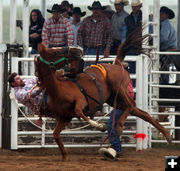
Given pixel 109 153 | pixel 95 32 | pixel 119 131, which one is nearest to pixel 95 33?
pixel 95 32

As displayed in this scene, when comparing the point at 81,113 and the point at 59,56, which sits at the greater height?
the point at 59,56

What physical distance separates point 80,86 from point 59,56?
76cm

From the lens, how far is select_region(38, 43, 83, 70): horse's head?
7.96 metres

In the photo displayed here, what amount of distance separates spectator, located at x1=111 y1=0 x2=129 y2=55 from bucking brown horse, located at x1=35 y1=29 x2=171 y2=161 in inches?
77.2

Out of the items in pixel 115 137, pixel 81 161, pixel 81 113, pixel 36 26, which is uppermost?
pixel 36 26

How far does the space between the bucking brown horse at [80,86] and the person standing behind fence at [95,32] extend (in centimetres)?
169

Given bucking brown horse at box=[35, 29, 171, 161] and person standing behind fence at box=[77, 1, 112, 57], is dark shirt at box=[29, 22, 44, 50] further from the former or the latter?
bucking brown horse at box=[35, 29, 171, 161]

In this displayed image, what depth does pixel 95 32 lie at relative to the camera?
11102 millimetres

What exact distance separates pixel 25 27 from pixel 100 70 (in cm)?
249

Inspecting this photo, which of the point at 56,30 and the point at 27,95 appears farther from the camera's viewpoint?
the point at 56,30

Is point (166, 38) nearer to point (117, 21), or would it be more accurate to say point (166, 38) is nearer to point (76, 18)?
point (117, 21)

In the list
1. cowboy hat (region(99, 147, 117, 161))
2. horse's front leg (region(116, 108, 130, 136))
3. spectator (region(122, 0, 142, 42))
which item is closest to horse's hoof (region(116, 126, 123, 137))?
horse's front leg (region(116, 108, 130, 136))

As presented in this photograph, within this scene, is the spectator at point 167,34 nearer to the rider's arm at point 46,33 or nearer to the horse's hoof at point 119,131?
the rider's arm at point 46,33

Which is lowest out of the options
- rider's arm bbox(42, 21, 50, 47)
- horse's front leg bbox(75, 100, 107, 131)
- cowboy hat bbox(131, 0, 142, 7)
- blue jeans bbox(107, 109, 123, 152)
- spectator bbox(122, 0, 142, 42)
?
blue jeans bbox(107, 109, 123, 152)
